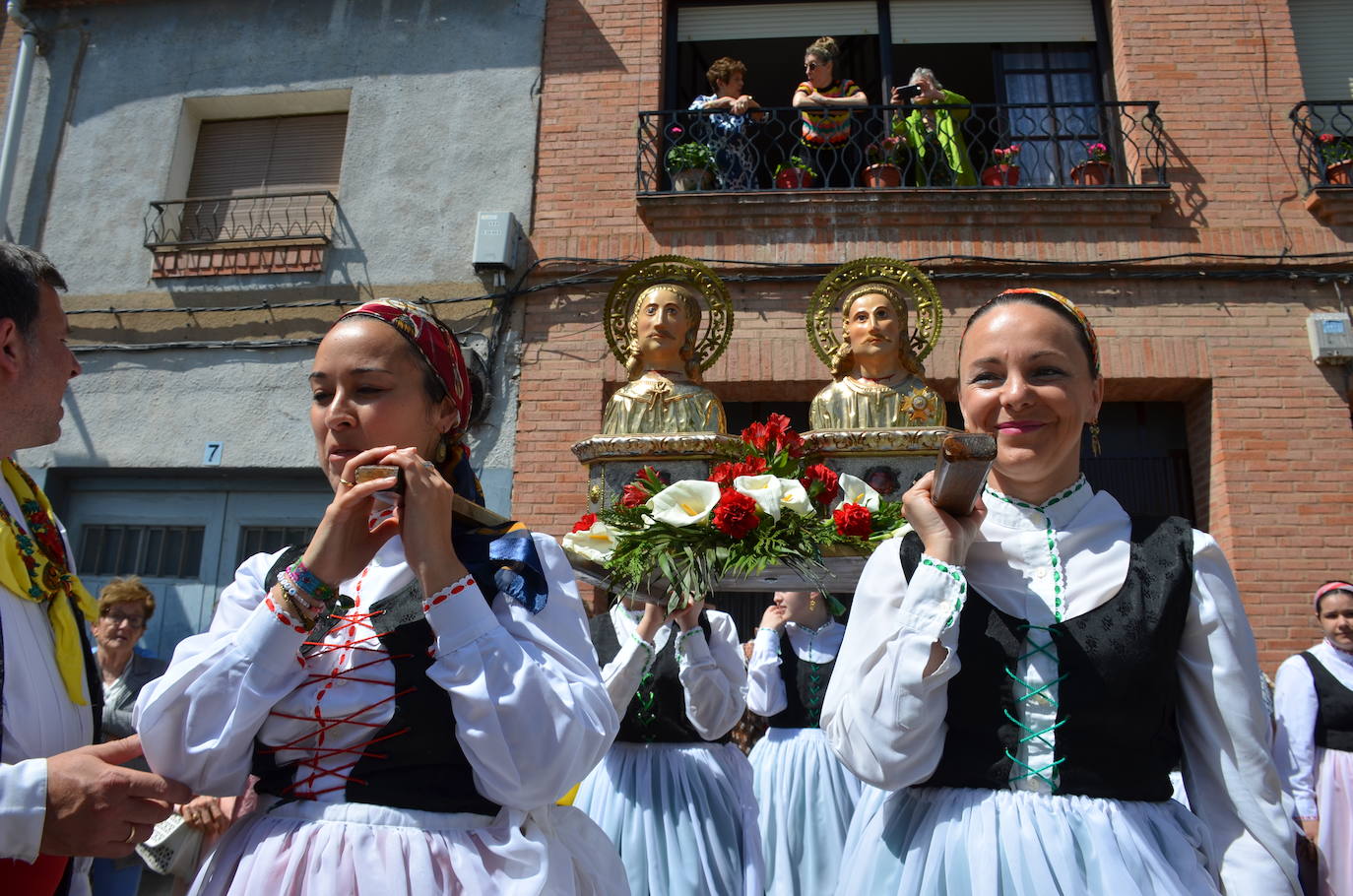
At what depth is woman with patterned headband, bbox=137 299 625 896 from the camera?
1502 mm

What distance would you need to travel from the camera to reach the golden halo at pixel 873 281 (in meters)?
3.95

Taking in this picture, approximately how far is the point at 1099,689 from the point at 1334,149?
711cm

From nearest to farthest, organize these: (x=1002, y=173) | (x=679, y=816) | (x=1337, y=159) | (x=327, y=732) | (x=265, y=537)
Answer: (x=327, y=732) < (x=679, y=816) < (x=1337, y=159) < (x=1002, y=173) < (x=265, y=537)

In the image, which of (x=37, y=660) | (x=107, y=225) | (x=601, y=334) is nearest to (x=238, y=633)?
(x=37, y=660)

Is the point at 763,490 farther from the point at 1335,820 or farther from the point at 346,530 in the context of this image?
the point at 1335,820

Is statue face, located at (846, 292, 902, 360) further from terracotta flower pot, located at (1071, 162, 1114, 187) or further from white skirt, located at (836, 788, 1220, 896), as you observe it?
terracotta flower pot, located at (1071, 162, 1114, 187)

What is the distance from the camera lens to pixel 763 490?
2703 millimetres

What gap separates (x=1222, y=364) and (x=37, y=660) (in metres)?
6.93

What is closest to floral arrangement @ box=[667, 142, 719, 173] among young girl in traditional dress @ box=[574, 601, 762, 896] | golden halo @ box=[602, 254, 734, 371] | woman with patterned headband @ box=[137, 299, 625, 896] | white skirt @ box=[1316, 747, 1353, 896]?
golden halo @ box=[602, 254, 734, 371]

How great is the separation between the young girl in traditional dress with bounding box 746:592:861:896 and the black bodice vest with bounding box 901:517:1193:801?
291cm

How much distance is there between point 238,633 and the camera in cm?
156

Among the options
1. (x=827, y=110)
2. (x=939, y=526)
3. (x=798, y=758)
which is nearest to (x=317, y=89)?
(x=827, y=110)

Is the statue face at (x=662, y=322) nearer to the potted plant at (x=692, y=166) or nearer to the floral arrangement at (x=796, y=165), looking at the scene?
the potted plant at (x=692, y=166)

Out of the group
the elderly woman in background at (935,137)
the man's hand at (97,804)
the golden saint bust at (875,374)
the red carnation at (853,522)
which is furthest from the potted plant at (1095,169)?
the man's hand at (97,804)
